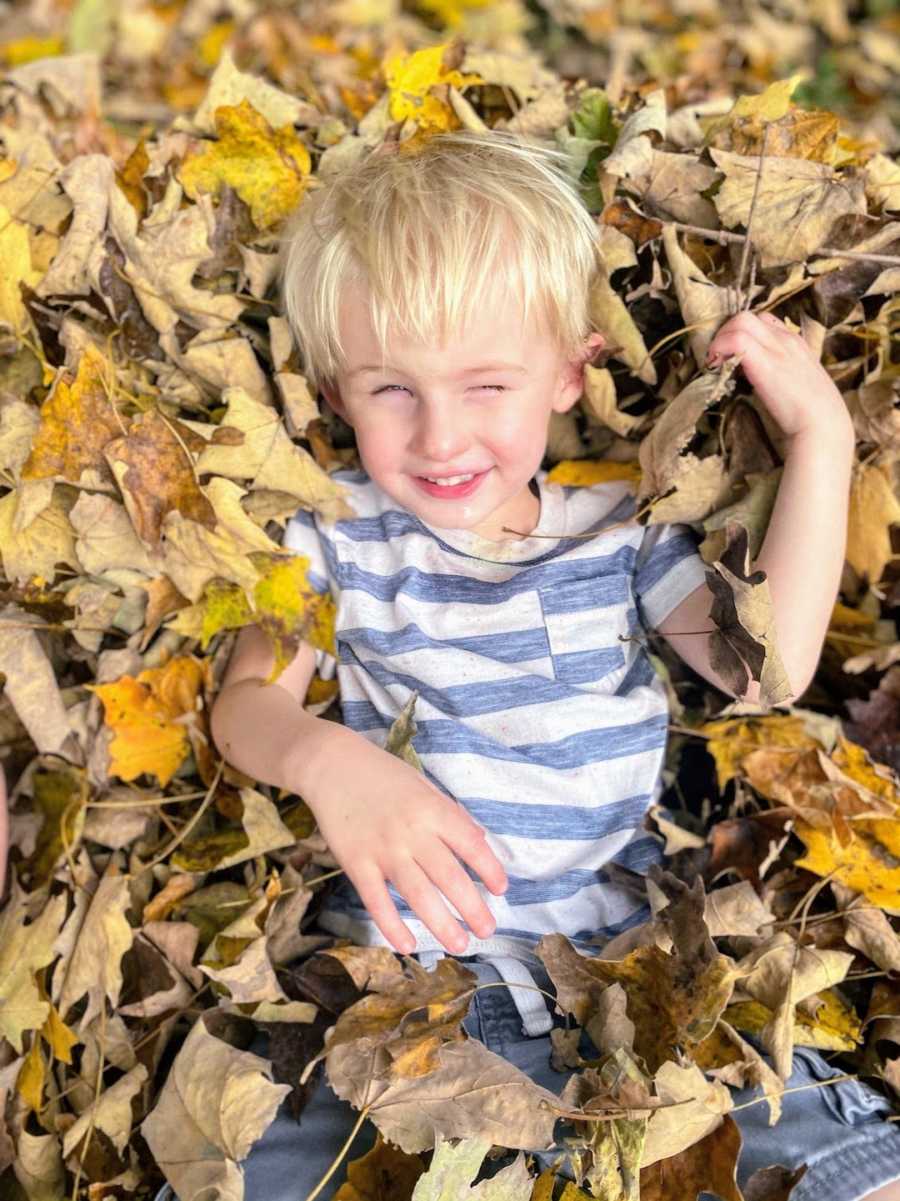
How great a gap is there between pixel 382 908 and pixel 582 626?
0.51 metres

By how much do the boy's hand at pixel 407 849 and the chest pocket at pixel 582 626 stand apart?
327mm

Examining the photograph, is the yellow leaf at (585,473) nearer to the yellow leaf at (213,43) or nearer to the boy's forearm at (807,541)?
the boy's forearm at (807,541)

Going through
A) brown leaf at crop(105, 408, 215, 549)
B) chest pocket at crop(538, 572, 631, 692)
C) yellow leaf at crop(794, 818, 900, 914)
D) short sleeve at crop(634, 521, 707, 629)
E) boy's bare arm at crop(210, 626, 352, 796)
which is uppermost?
brown leaf at crop(105, 408, 215, 549)

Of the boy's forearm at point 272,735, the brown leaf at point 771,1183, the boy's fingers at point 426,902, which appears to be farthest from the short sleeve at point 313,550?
the brown leaf at point 771,1183

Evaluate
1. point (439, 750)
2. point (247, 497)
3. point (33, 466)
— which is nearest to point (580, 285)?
point (247, 497)

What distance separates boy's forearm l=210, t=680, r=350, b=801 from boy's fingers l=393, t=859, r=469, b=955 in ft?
0.57

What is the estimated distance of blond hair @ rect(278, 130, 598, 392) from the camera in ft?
4.79

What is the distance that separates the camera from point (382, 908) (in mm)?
1383

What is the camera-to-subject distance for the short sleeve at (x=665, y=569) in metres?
1.63

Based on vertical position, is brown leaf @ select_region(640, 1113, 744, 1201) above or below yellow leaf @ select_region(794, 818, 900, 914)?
below

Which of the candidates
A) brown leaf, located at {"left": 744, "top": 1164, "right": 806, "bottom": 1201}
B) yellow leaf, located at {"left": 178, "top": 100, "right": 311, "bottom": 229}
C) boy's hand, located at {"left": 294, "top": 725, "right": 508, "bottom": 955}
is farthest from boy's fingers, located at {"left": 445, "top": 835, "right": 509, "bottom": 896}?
yellow leaf, located at {"left": 178, "top": 100, "right": 311, "bottom": 229}

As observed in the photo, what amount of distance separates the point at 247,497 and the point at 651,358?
0.63 metres

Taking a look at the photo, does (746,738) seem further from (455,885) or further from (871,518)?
(455,885)

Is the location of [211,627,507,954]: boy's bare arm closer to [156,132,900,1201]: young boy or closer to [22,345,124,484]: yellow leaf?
[156,132,900,1201]: young boy
